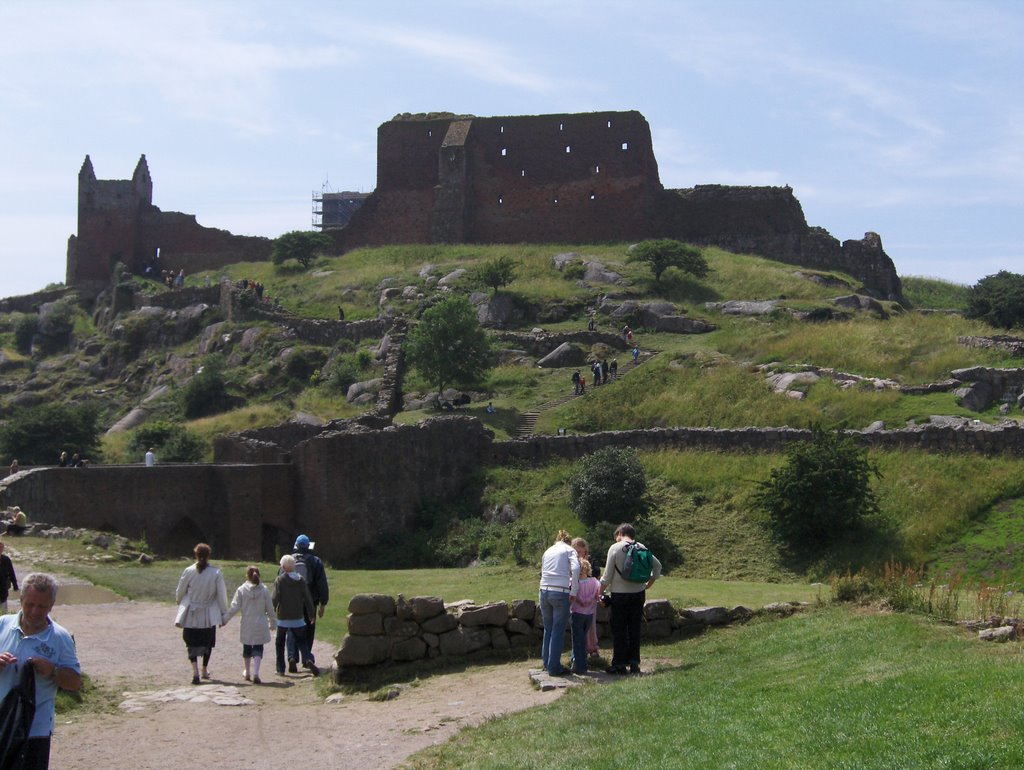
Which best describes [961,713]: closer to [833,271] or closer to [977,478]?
[977,478]

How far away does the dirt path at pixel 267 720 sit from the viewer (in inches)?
503

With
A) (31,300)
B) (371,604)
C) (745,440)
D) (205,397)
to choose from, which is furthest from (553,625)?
(31,300)

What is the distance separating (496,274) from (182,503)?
2312 cm

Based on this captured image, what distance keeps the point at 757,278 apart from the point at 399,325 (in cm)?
1468

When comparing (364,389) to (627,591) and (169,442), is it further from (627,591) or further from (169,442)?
(627,591)

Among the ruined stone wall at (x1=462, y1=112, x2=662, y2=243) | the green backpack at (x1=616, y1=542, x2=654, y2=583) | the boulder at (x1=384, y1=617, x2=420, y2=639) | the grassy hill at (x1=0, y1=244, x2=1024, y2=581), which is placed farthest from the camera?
the ruined stone wall at (x1=462, y1=112, x2=662, y2=243)

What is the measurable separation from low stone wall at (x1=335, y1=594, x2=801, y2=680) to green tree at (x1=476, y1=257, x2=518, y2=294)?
39963mm

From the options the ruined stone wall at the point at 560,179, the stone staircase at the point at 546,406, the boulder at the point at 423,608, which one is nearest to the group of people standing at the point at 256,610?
the boulder at the point at 423,608

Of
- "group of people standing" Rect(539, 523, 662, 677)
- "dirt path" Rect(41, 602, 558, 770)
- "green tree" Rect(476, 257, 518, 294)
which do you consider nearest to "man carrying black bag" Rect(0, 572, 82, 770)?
"dirt path" Rect(41, 602, 558, 770)

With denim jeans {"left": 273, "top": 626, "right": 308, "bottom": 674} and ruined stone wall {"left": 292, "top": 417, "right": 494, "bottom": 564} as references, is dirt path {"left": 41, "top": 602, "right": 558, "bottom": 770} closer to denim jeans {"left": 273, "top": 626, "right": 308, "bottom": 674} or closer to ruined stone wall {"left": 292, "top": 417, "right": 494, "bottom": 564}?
denim jeans {"left": 273, "top": 626, "right": 308, "bottom": 674}

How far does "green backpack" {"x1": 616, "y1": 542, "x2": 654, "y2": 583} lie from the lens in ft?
51.4

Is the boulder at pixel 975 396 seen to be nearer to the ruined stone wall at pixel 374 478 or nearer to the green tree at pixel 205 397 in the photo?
the ruined stone wall at pixel 374 478

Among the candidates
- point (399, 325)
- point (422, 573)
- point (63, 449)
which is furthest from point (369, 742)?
point (399, 325)

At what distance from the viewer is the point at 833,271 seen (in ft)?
202
